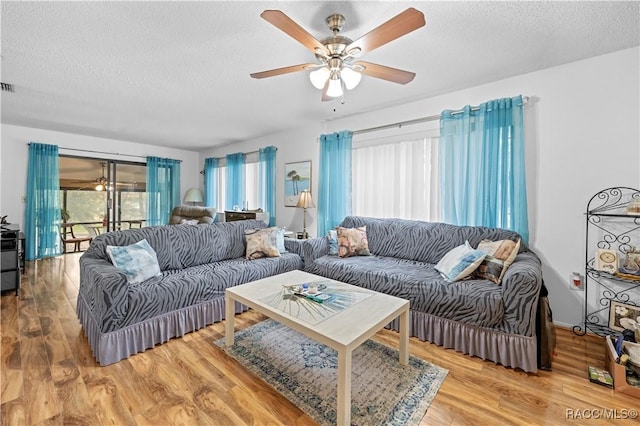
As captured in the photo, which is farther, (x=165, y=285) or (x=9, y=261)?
(x=9, y=261)

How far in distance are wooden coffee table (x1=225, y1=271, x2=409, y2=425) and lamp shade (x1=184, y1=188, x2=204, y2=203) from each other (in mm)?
4917

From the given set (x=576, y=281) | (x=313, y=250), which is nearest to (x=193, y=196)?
(x=313, y=250)

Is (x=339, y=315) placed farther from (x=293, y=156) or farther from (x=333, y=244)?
(x=293, y=156)

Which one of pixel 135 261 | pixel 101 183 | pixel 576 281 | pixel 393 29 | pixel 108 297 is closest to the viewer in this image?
pixel 393 29

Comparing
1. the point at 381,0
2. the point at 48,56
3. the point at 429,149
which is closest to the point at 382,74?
the point at 381,0

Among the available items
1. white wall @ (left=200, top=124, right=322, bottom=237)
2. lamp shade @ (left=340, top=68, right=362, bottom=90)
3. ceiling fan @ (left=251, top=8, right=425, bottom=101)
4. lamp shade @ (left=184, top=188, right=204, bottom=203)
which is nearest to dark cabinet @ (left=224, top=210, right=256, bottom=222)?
white wall @ (left=200, top=124, right=322, bottom=237)

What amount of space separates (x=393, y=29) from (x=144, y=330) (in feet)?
8.57

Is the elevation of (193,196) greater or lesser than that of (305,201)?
greater

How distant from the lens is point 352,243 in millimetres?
3217

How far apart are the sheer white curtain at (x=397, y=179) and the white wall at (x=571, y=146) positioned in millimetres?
898

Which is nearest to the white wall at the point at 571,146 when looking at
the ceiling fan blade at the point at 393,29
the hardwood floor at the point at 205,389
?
the hardwood floor at the point at 205,389

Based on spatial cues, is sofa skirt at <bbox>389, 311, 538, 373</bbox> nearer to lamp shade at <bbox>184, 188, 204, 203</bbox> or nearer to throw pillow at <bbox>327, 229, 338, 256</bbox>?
throw pillow at <bbox>327, 229, 338, 256</bbox>

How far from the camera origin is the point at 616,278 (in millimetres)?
2203

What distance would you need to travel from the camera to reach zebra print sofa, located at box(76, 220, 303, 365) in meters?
1.93
